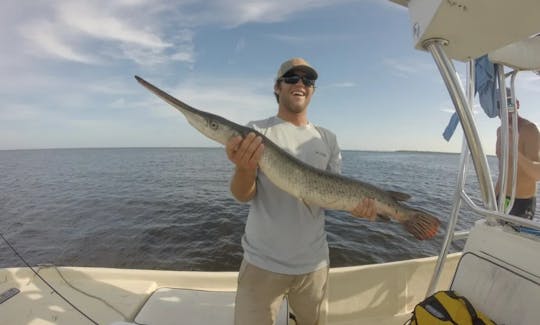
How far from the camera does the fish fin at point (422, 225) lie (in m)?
2.64

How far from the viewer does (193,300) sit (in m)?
3.68

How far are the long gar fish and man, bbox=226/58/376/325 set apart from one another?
10cm

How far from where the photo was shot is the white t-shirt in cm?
238

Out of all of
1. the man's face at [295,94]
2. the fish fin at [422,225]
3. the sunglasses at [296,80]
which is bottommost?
the fish fin at [422,225]

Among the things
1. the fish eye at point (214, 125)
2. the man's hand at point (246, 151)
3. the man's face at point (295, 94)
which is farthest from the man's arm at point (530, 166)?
the fish eye at point (214, 125)

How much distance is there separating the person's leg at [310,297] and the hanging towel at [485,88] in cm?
219

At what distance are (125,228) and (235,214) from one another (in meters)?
4.74

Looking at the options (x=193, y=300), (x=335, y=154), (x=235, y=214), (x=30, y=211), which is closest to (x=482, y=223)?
(x=335, y=154)

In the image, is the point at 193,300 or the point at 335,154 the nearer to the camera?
the point at 335,154

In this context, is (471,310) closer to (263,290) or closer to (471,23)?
(263,290)

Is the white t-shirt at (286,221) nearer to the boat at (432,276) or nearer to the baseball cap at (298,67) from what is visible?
the baseball cap at (298,67)

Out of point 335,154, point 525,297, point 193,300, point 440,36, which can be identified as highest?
point 440,36

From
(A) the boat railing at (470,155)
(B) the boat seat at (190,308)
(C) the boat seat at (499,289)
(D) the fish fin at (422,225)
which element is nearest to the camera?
(C) the boat seat at (499,289)

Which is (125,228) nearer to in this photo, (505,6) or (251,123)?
(251,123)
